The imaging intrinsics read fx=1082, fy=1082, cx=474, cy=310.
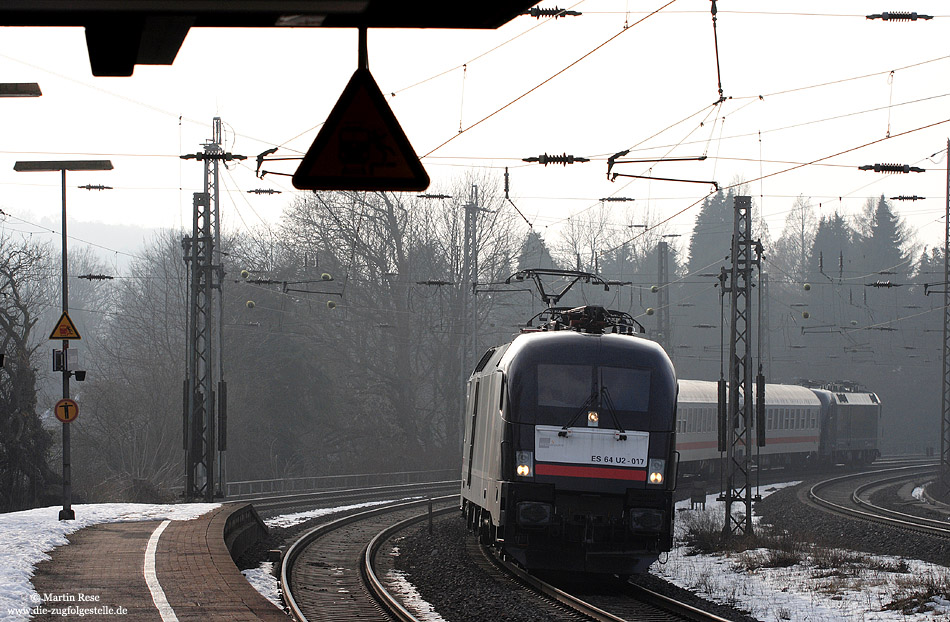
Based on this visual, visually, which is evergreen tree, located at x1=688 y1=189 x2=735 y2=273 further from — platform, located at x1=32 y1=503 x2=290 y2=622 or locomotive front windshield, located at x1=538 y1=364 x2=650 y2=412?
platform, located at x1=32 y1=503 x2=290 y2=622

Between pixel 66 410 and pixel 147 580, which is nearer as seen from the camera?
pixel 147 580

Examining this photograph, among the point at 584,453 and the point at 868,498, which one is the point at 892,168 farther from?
the point at 868,498

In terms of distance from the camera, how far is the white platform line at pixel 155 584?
1016 cm

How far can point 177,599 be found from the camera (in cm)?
1100

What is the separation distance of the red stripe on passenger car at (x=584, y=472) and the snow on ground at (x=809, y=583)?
1.97 meters

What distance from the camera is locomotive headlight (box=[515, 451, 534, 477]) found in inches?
539

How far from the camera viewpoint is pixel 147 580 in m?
12.2

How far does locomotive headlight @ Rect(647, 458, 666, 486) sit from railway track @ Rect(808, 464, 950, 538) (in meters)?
10.6

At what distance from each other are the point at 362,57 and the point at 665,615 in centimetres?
887

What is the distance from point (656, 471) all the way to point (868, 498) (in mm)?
22732

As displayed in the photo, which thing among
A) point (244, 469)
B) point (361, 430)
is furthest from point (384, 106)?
point (361, 430)

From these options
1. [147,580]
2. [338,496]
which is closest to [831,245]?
[338,496]

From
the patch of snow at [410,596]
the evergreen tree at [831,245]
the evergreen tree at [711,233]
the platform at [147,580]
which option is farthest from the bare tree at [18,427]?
the evergreen tree at [831,245]

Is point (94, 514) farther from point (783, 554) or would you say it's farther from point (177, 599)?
point (783, 554)
